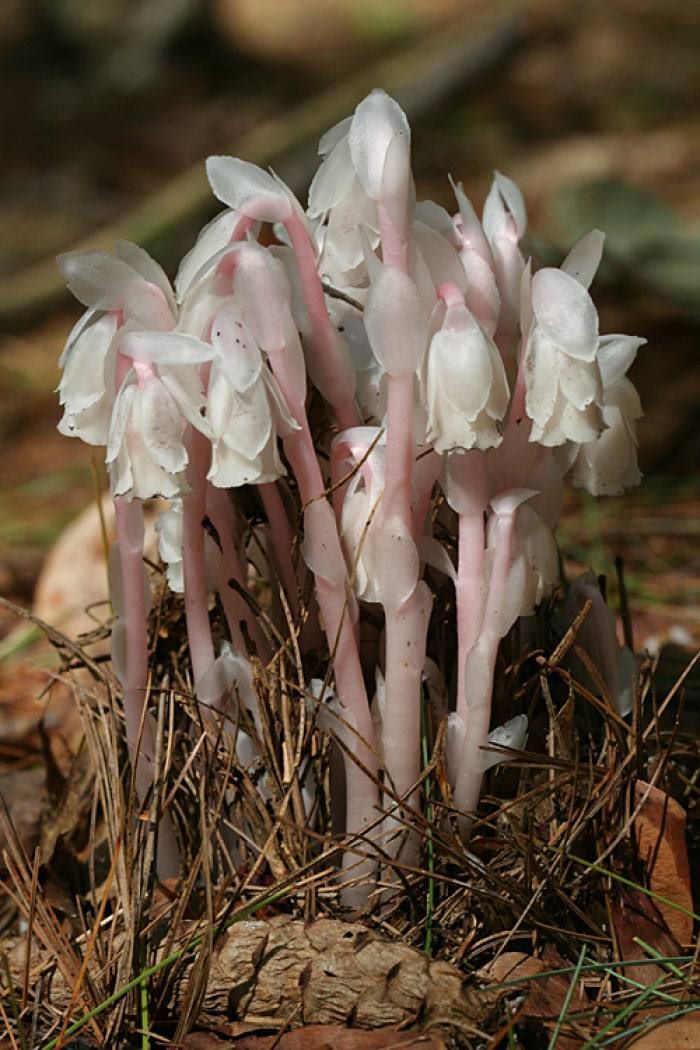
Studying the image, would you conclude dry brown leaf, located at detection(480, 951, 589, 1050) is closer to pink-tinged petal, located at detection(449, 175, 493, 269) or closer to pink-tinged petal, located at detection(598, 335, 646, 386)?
pink-tinged petal, located at detection(598, 335, 646, 386)

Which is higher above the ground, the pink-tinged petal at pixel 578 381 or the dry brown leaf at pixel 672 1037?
the pink-tinged petal at pixel 578 381

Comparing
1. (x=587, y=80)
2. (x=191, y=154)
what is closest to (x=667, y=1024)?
(x=191, y=154)

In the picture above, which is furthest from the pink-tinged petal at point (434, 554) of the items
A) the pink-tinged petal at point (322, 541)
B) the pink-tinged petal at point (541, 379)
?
the pink-tinged petal at point (541, 379)

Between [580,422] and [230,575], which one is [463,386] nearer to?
[580,422]

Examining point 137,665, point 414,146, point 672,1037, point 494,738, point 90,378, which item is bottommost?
point 672,1037

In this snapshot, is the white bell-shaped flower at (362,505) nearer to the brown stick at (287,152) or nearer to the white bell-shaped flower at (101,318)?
the white bell-shaped flower at (101,318)

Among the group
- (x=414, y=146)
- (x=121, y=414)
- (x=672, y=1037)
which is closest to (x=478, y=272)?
(x=121, y=414)

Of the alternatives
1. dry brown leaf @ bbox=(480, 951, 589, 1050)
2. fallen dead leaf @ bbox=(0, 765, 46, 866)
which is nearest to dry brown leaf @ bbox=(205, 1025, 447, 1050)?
dry brown leaf @ bbox=(480, 951, 589, 1050)
